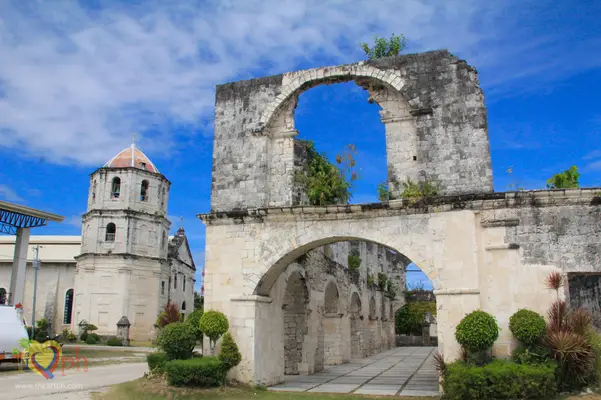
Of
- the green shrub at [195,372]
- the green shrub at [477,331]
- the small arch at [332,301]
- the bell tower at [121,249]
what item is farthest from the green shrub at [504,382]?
the bell tower at [121,249]

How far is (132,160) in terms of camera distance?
36.7 meters

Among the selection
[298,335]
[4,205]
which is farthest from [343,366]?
[4,205]

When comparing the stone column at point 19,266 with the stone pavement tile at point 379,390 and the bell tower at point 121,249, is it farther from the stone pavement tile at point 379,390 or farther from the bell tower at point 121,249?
the stone pavement tile at point 379,390

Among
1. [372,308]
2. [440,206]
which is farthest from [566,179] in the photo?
[372,308]

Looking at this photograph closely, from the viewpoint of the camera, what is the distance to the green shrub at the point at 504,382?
31.6ft

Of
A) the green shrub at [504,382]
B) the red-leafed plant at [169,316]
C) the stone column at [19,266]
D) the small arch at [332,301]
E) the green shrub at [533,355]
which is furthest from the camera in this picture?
the stone column at [19,266]

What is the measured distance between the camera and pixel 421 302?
134 ft

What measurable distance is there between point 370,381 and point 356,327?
414 inches

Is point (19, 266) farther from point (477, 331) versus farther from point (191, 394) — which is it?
point (477, 331)

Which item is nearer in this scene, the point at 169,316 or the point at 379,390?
the point at 379,390

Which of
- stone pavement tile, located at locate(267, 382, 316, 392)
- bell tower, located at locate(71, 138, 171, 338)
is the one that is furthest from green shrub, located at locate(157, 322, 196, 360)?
bell tower, located at locate(71, 138, 171, 338)

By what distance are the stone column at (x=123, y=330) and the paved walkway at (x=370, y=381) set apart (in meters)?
17.9

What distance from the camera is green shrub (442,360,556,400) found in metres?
9.62

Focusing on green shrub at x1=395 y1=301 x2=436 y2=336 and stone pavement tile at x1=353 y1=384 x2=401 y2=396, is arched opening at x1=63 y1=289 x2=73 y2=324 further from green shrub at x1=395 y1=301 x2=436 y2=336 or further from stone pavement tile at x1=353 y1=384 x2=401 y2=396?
stone pavement tile at x1=353 y1=384 x2=401 y2=396
